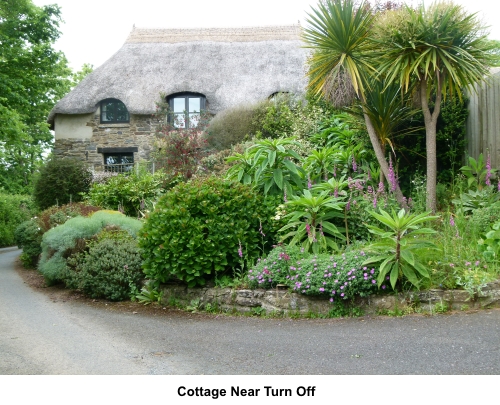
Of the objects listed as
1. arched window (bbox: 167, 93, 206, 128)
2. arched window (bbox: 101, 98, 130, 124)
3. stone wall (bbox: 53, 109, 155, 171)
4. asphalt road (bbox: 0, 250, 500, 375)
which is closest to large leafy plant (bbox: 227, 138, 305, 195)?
asphalt road (bbox: 0, 250, 500, 375)

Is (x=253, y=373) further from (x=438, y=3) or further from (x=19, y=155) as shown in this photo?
(x=19, y=155)

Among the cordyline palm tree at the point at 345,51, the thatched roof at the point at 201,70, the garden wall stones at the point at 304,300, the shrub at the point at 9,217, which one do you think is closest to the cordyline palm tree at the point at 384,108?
the cordyline palm tree at the point at 345,51

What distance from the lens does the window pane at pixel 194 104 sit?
19.8 metres

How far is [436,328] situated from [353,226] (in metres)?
2.22

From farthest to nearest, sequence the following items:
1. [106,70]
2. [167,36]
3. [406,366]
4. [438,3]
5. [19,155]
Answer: [19,155] → [167,36] → [106,70] → [438,3] → [406,366]

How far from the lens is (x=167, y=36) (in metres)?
22.7

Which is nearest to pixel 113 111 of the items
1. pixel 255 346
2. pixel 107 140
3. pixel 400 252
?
pixel 107 140

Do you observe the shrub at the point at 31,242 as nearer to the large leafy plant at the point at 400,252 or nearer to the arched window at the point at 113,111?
the arched window at the point at 113,111

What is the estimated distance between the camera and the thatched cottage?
762 inches

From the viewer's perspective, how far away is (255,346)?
495 cm

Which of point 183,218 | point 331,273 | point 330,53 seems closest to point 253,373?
point 331,273

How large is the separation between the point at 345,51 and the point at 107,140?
1387cm

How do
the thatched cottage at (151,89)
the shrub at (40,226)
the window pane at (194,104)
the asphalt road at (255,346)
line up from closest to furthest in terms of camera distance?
the asphalt road at (255,346) → the shrub at (40,226) → the thatched cottage at (151,89) → the window pane at (194,104)

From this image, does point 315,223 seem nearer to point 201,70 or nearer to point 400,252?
point 400,252
